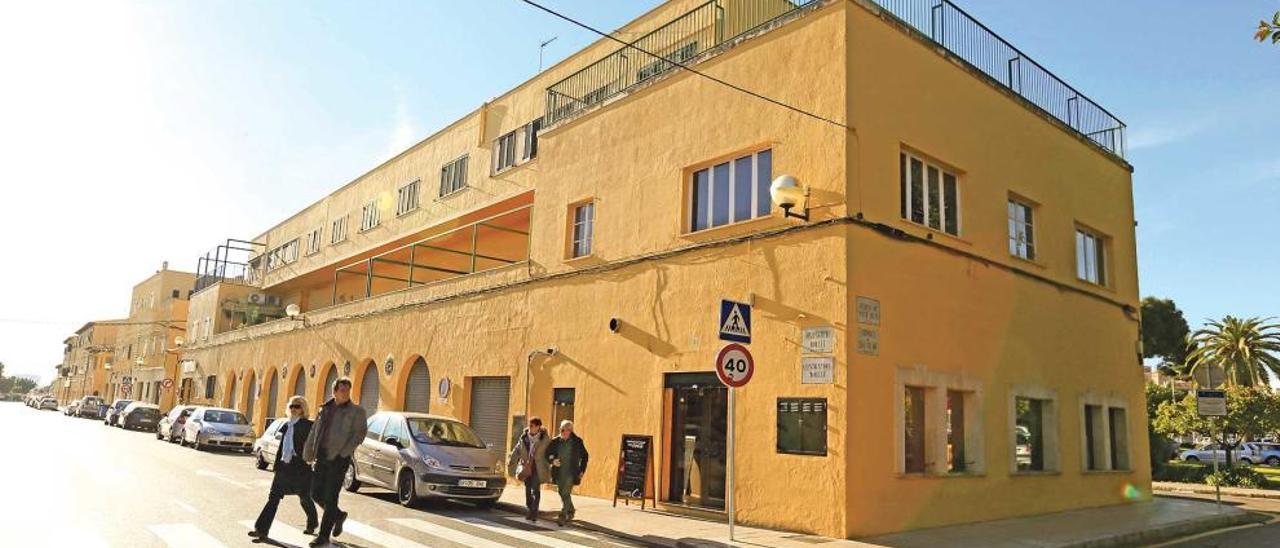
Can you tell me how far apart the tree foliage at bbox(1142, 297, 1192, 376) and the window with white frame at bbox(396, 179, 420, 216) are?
50624 mm

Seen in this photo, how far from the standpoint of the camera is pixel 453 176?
26.5 meters

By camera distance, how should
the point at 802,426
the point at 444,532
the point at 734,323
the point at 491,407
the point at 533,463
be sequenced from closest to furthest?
1. the point at 444,532
2. the point at 734,323
3. the point at 802,426
4. the point at 533,463
5. the point at 491,407

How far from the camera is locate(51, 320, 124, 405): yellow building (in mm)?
84688

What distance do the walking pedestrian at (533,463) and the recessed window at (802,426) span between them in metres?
3.73

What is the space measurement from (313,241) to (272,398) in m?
7.97

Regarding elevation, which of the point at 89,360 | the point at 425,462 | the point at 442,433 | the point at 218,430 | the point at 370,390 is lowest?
the point at 218,430

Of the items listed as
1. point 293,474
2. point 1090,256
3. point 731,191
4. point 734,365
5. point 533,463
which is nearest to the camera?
point 293,474

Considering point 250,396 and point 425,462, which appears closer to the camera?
point 425,462

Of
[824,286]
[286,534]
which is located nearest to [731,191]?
[824,286]

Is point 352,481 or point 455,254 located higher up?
point 455,254

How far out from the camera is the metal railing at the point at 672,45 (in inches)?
659

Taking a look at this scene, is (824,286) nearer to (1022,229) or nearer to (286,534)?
(1022,229)

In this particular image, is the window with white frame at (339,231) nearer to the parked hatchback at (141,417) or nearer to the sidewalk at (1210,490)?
the parked hatchback at (141,417)

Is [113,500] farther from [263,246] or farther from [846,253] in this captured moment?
[263,246]
